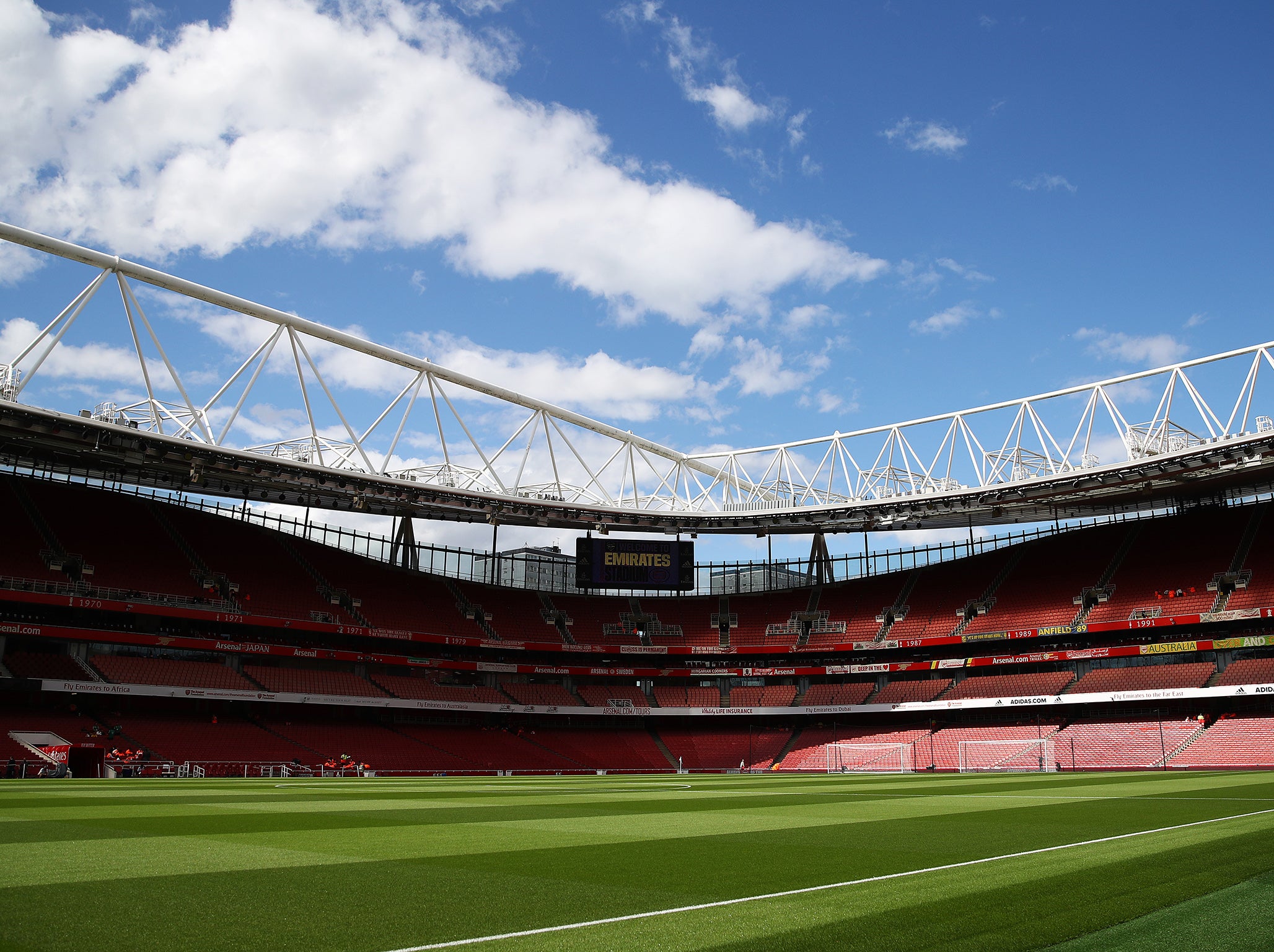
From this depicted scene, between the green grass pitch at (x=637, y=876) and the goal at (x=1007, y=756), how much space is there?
107 feet

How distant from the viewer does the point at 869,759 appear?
58.0 m

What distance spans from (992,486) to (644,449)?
73.3ft

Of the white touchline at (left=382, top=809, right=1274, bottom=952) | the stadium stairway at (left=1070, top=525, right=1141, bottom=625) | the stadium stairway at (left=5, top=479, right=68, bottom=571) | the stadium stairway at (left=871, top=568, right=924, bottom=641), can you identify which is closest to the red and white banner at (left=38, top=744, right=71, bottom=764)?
the stadium stairway at (left=5, top=479, right=68, bottom=571)

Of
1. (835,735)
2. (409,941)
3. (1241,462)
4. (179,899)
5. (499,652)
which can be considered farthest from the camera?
(499,652)

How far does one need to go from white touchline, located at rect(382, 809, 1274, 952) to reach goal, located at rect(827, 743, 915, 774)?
4385cm

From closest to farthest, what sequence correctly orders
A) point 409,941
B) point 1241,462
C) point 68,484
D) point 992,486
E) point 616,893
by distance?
point 409,941 → point 616,893 → point 1241,462 → point 992,486 → point 68,484

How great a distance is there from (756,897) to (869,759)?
174 ft

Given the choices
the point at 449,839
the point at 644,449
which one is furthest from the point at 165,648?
the point at 449,839

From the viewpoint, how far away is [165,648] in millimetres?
54781

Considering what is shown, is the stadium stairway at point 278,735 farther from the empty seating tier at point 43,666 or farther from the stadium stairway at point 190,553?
the empty seating tier at point 43,666

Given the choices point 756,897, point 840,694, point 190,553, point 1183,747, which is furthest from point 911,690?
point 756,897

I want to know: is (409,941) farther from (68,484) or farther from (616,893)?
(68,484)

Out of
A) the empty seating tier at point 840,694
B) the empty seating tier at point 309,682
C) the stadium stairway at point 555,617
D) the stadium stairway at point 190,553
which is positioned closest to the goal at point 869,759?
the empty seating tier at point 840,694

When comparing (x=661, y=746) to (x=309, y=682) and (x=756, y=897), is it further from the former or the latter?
(x=756, y=897)
